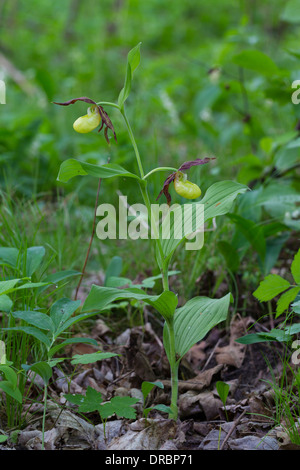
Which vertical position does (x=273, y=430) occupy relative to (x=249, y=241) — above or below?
below

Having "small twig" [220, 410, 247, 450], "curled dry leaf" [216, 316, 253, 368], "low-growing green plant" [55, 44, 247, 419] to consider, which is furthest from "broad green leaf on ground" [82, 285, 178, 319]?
"curled dry leaf" [216, 316, 253, 368]

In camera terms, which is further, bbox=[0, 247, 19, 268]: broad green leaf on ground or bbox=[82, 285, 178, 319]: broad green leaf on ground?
bbox=[0, 247, 19, 268]: broad green leaf on ground

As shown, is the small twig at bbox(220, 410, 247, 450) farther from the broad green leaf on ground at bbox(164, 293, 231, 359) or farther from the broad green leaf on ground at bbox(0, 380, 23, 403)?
the broad green leaf on ground at bbox(0, 380, 23, 403)

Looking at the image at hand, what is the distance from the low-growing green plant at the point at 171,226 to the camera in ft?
3.24

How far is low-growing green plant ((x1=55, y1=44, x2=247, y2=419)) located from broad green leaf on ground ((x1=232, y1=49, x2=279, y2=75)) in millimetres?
1063

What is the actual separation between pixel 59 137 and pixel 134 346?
8.08ft

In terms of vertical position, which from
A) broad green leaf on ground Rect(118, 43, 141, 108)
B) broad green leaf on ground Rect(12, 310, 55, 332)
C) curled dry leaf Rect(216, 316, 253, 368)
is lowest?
curled dry leaf Rect(216, 316, 253, 368)

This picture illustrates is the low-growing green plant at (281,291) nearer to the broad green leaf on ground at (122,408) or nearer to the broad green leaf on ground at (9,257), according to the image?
the broad green leaf on ground at (122,408)

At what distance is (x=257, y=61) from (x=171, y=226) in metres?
1.24

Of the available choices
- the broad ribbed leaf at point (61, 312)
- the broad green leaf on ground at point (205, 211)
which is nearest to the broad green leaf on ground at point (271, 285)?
the broad green leaf on ground at point (205, 211)

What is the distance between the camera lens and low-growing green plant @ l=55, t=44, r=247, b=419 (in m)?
0.99

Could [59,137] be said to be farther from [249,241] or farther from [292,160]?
[249,241]

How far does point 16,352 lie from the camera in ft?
3.79
